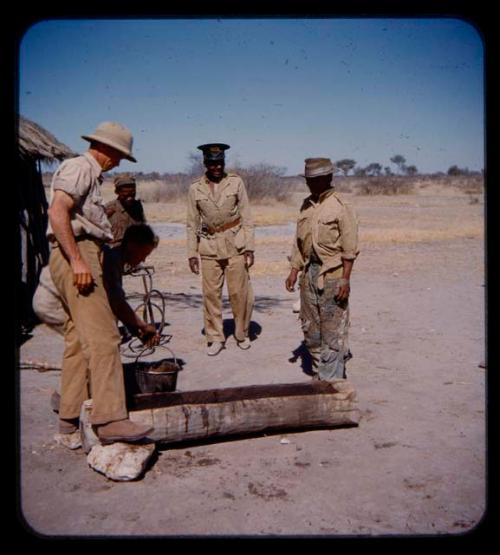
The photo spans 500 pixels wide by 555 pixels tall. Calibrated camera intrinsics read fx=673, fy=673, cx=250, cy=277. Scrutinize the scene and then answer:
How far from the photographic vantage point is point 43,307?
498 centimetres

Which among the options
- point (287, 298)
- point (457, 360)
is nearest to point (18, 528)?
point (457, 360)

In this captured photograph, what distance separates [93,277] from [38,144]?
584 centimetres

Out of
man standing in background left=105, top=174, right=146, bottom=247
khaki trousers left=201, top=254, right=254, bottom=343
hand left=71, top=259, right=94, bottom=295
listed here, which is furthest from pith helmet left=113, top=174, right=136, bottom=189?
hand left=71, top=259, right=94, bottom=295

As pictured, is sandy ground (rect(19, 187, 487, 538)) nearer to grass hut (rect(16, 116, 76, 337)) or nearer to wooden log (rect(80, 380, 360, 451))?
wooden log (rect(80, 380, 360, 451))

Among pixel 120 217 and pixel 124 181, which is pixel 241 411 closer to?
pixel 120 217

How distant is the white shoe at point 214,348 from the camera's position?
7816 millimetres

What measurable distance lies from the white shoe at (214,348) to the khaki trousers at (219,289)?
0.05m

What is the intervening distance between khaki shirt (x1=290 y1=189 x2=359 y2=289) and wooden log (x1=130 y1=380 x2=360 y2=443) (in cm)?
108

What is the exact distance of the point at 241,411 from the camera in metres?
5.12

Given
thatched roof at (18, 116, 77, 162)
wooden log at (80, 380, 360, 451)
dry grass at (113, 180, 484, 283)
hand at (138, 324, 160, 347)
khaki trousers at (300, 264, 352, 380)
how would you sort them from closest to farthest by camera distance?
wooden log at (80, 380, 360, 451) → hand at (138, 324, 160, 347) → khaki trousers at (300, 264, 352, 380) → thatched roof at (18, 116, 77, 162) → dry grass at (113, 180, 484, 283)

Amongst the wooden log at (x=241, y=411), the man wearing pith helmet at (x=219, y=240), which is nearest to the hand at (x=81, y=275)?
the wooden log at (x=241, y=411)

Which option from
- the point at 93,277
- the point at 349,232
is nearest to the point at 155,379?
the point at 93,277

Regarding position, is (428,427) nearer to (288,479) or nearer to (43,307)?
(288,479)

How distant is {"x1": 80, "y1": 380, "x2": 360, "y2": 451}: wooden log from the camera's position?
492 cm
